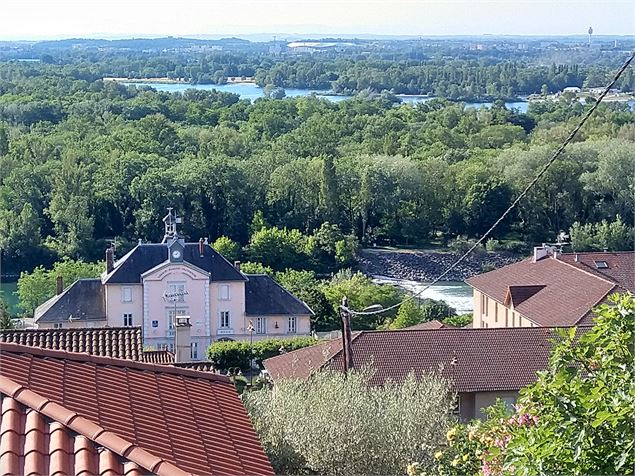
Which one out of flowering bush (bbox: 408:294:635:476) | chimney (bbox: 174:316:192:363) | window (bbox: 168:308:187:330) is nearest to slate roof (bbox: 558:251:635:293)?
window (bbox: 168:308:187:330)

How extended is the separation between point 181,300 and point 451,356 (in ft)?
39.2

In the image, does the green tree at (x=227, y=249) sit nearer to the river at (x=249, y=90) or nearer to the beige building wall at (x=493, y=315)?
the beige building wall at (x=493, y=315)

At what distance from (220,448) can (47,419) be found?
3.10 ft

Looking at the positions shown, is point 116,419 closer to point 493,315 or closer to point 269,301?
point 493,315

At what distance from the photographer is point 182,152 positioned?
49000 millimetres

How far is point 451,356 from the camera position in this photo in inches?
498

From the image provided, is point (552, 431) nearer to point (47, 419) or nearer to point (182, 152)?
point (47, 419)

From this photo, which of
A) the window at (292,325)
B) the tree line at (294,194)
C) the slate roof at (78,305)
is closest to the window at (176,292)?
the slate roof at (78,305)

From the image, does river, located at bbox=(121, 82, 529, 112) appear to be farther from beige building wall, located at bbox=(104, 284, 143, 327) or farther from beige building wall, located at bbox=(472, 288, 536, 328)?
beige building wall, located at bbox=(472, 288, 536, 328)

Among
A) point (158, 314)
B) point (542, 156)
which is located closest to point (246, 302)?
point (158, 314)

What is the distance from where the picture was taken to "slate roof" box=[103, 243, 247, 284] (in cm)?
2358

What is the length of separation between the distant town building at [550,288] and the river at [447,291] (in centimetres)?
700

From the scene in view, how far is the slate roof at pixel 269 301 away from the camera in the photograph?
77.8 feet

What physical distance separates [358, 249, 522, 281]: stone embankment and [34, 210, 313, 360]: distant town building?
11.6 m
